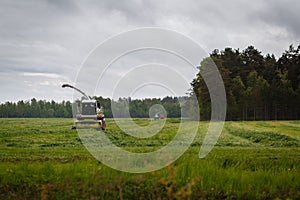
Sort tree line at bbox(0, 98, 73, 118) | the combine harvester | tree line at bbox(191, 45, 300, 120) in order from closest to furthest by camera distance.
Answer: the combine harvester → tree line at bbox(191, 45, 300, 120) → tree line at bbox(0, 98, 73, 118)

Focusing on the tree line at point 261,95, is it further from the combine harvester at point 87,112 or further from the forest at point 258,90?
the combine harvester at point 87,112

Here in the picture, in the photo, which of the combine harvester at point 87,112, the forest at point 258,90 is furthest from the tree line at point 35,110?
the combine harvester at point 87,112

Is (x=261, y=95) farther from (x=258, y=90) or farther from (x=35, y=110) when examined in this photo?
(x=35, y=110)

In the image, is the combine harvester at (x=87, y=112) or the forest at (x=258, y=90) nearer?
the combine harvester at (x=87, y=112)

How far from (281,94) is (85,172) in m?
52.8

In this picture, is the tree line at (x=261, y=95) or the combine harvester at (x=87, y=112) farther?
the tree line at (x=261, y=95)

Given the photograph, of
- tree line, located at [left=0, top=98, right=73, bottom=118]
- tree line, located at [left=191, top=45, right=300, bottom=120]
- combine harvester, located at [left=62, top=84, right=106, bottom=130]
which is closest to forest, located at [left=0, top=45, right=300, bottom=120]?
tree line, located at [left=191, top=45, right=300, bottom=120]

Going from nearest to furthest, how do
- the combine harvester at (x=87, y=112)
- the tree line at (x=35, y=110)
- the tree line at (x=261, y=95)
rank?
the combine harvester at (x=87, y=112), the tree line at (x=261, y=95), the tree line at (x=35, y=110)

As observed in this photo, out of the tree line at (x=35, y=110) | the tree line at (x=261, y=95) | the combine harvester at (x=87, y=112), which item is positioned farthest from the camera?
the tree line at (x=35, y=110)

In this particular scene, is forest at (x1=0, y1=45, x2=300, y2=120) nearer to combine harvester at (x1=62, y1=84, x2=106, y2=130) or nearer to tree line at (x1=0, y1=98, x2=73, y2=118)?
combine harvester at (x1=62, y1=84, x2=106, y2=130)

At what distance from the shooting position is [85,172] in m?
9.57

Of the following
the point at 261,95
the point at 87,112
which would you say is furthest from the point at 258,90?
the point at 87,112

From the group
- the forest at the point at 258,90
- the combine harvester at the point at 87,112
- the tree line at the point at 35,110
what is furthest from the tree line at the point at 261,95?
the tree line at the point at 35,110

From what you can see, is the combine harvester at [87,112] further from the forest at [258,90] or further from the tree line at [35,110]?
the tree line at [35,110]
